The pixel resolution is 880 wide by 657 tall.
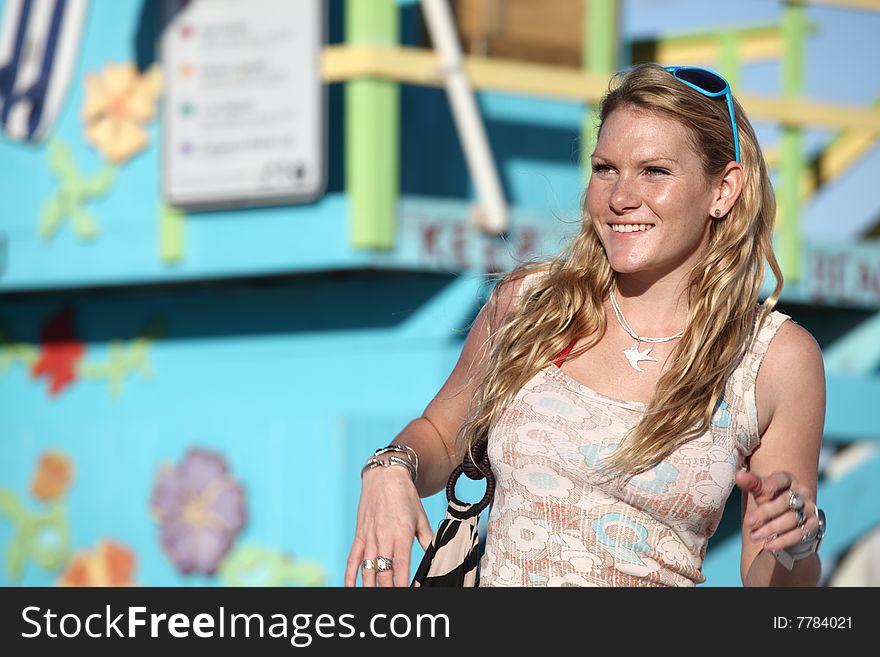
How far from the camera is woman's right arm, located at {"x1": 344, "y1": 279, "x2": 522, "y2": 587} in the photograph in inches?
103

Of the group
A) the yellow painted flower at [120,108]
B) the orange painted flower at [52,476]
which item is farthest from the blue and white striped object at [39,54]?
the orange painted flower at [52,476]

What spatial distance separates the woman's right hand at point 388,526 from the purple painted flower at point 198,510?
5.59 meters

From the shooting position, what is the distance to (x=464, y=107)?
287 inches

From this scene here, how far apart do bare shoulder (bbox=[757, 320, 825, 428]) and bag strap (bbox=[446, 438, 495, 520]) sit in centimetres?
51

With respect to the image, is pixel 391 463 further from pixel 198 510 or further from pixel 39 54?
pixel 39 54

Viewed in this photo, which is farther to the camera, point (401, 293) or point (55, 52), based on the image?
point (55, 52)

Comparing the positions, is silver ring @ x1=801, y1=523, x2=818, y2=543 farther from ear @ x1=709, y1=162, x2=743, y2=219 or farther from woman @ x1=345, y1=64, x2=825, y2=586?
ear @ x1=709, y1=162, x2=743, y2=219

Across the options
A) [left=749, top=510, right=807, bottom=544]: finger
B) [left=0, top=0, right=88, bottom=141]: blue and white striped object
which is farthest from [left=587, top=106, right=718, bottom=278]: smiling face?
[left=0, top=0, right=88, bottom=141]: blue and white striped object

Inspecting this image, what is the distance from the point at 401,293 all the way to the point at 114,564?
2.40 metres

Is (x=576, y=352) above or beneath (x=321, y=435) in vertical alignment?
beneath
